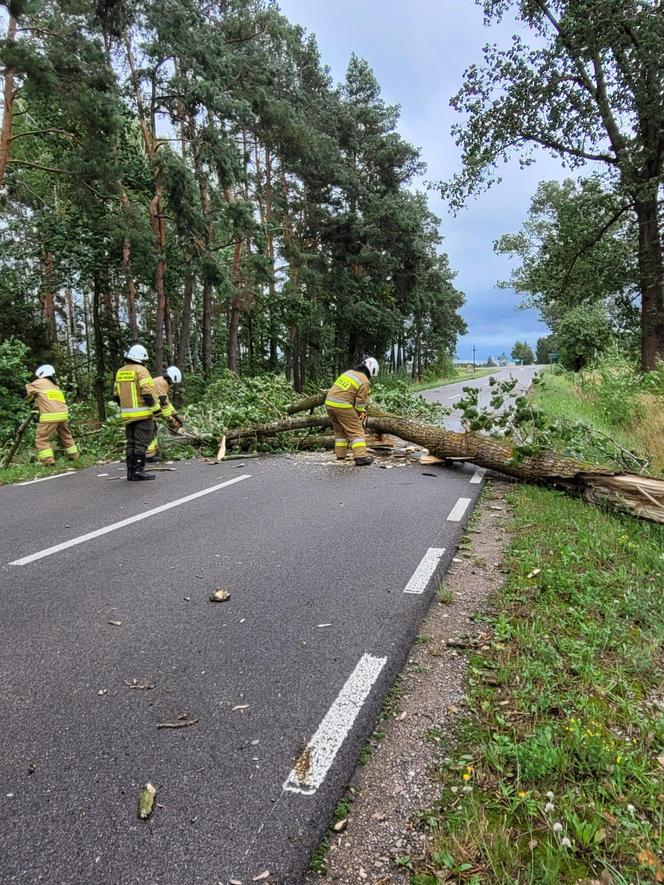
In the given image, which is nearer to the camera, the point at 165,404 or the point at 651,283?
the point at 165,404

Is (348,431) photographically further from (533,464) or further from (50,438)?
(50,438)

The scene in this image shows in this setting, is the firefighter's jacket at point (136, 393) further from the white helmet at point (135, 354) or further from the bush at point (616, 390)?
the bush at point (616, 390)

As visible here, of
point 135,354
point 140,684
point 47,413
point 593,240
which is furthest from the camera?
point 593,240

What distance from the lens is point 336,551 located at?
4.41 m

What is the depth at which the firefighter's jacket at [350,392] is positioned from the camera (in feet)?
27.6

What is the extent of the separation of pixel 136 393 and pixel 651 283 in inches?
544

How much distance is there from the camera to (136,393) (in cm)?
772

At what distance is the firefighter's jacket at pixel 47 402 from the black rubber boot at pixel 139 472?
2.65 meters

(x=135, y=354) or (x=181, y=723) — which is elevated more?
(x=135, y=354)

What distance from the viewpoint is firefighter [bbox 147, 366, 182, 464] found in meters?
8.98

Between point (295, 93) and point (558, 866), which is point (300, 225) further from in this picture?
point (558, 866)

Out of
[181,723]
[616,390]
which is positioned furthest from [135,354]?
[616,390]

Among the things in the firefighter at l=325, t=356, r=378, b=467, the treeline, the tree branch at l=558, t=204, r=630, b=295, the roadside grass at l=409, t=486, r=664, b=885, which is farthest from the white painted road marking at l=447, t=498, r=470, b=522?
the treeline

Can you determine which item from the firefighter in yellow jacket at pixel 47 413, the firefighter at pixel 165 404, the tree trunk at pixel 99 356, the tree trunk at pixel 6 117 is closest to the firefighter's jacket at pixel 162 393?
the firefighter at pixel 165 404
